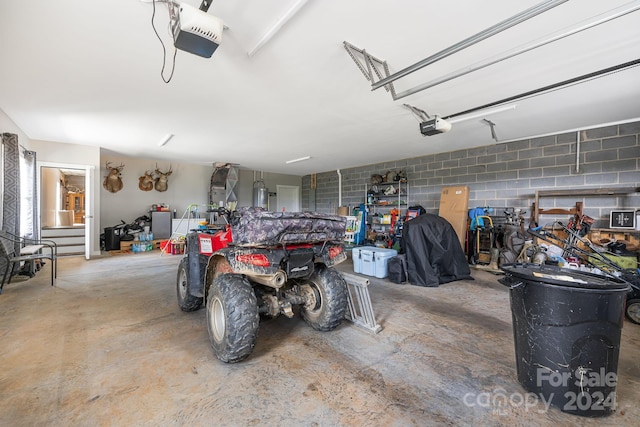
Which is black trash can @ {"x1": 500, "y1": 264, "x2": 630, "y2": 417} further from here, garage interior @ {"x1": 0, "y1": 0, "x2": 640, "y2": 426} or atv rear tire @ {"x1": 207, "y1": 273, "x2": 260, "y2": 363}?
atv rear tire @ {"x1": 207, "y1": 273, "x2": 260, "y2": 363}

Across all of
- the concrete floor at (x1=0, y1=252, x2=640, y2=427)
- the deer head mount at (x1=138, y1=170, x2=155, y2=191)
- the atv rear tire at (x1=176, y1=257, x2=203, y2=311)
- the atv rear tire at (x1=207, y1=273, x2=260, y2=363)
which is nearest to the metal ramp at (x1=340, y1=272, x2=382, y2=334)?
the concrete floor at (x1=0, y1=252, x2=640, y2=427)

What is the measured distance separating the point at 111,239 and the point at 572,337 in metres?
8.82

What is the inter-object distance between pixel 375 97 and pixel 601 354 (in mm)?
3120

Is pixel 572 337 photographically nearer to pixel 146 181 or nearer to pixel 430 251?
pixel 430 251

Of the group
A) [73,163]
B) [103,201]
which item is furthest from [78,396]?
[103,201]

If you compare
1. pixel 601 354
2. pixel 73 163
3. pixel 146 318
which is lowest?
pixel 146 318

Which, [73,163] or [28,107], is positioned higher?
[28,107]

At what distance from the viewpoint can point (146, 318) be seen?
285cm

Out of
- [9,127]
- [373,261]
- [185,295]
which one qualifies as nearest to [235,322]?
[185,295]

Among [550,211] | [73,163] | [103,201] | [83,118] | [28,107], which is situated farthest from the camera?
[103,201]

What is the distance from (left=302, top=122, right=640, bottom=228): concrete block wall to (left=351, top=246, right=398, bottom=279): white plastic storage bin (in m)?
3.01

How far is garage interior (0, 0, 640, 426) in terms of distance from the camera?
168 centimetres

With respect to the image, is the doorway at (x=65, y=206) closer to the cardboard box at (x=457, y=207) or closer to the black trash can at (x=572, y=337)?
the black trash can at (x=572, y=337)

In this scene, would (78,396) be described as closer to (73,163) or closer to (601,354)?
(601,354)
